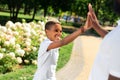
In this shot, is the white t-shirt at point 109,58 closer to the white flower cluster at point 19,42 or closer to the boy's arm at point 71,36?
the boy's arm at point 71,36

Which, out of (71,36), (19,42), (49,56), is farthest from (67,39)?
(19,42)

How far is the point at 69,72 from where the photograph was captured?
1052 centimetres

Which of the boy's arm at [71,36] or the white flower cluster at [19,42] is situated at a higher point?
the boy's arm at [71,36]

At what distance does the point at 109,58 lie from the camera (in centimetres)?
188

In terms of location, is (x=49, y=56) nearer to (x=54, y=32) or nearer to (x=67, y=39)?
(x=54, y=32)

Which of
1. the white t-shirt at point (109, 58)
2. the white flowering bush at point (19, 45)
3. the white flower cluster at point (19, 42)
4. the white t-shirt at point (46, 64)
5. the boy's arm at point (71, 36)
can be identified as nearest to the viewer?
the white t-shirt at point (109, 58)

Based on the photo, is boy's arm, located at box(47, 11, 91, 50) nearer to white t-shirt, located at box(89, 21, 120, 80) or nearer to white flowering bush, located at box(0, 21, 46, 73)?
white t-shirt, located at box(89, 21, 120, 80)

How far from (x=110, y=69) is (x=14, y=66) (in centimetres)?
831

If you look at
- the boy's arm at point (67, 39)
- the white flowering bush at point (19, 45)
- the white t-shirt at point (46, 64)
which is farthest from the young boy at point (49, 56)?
the white flowering bush at point (19, 45)

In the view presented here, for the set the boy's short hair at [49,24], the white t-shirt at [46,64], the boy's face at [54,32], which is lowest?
the white t-shirt at [46,64]

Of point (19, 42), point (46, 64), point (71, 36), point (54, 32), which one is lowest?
point (19, 42)

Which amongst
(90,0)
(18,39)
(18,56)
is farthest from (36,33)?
(90,0)

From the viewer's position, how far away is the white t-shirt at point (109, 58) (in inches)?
73.0

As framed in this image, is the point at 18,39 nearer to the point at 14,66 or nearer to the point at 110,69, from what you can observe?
the point at 14,66
